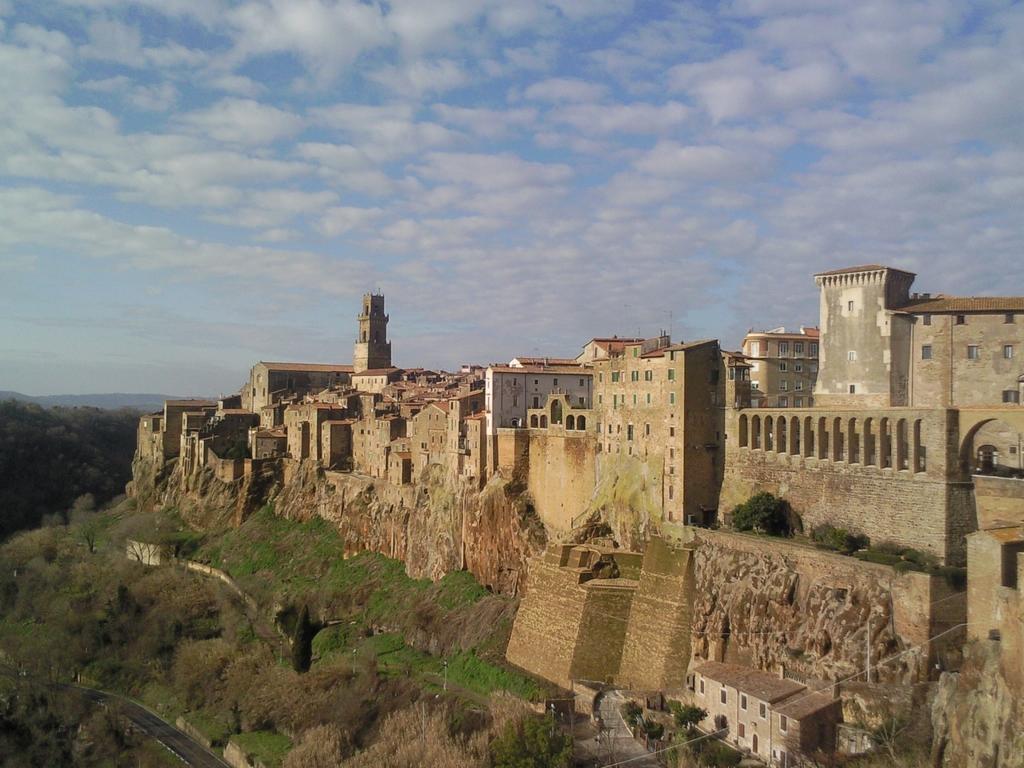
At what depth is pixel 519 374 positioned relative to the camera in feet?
140

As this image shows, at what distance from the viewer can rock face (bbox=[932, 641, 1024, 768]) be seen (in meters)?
17.8

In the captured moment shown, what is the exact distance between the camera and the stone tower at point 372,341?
279 feet

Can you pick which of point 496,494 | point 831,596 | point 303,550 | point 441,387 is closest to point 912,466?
point 831,596

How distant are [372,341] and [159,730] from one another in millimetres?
52877

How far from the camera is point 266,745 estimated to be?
3306cm

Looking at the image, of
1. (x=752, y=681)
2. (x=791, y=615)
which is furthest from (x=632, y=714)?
(x=791, y=615)

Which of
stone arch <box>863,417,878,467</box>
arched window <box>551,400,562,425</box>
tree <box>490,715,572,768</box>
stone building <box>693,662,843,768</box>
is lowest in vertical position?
tree <box>490,715,572,768</box>

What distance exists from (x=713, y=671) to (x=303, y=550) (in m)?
32.4

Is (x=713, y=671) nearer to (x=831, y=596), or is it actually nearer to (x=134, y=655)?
(x=831, y=596)

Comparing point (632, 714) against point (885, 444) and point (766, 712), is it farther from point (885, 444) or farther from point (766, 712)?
point (885, 444)

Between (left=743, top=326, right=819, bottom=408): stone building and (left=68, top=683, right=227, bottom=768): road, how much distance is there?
1217 inches

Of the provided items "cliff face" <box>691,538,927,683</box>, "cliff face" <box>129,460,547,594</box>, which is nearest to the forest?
"cliff face" <box>129,460,547,594</box>

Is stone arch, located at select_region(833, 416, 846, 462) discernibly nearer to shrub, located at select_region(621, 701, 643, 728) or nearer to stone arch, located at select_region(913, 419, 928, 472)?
stone arch, located at select_region(913, 419, 928, 472)

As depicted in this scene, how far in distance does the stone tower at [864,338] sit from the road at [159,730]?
95.8 ft
